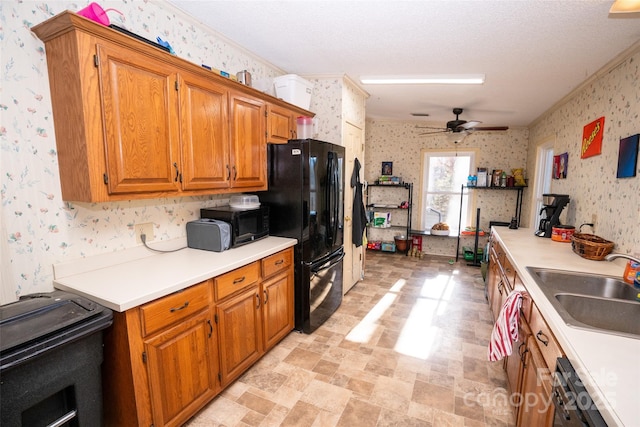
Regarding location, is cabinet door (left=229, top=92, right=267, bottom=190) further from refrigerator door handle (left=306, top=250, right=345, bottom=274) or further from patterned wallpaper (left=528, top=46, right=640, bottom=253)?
patterned wallpaper (left=528, top=46, right=640, bottom=253)

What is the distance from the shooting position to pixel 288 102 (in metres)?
2.78

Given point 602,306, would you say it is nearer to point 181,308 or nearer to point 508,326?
point 508,326

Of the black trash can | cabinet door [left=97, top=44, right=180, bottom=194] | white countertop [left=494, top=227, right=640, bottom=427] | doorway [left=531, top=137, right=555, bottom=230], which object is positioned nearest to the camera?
white countertop [left=494, top=227, right=640, bottom=427]

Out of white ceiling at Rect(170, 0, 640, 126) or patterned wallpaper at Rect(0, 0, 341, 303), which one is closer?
patterned wallpaper at Rect(0, 0, 341, 303)

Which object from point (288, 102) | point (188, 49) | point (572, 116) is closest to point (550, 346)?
point (288, 102)

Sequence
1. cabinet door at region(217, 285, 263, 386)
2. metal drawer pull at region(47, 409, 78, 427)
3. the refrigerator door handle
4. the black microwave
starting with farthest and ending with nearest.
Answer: the refrigerator door handle < the black microwave < cabinet door at region(217, 285, 263, 386) < metal drawer pull at region(47, 409, 78, 427)

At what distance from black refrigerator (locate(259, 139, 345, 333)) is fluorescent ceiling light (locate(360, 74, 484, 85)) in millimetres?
957

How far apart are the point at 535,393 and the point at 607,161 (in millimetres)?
2186

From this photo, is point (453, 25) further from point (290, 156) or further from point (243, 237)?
point (243, 237)

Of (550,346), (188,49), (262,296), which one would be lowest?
(262,296)

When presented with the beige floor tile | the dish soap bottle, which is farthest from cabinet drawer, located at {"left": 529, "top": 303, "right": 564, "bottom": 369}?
the beige floor tile

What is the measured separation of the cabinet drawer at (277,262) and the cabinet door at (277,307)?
6 cm

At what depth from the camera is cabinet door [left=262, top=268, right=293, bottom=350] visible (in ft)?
7.55

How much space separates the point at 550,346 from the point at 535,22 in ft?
6.63
